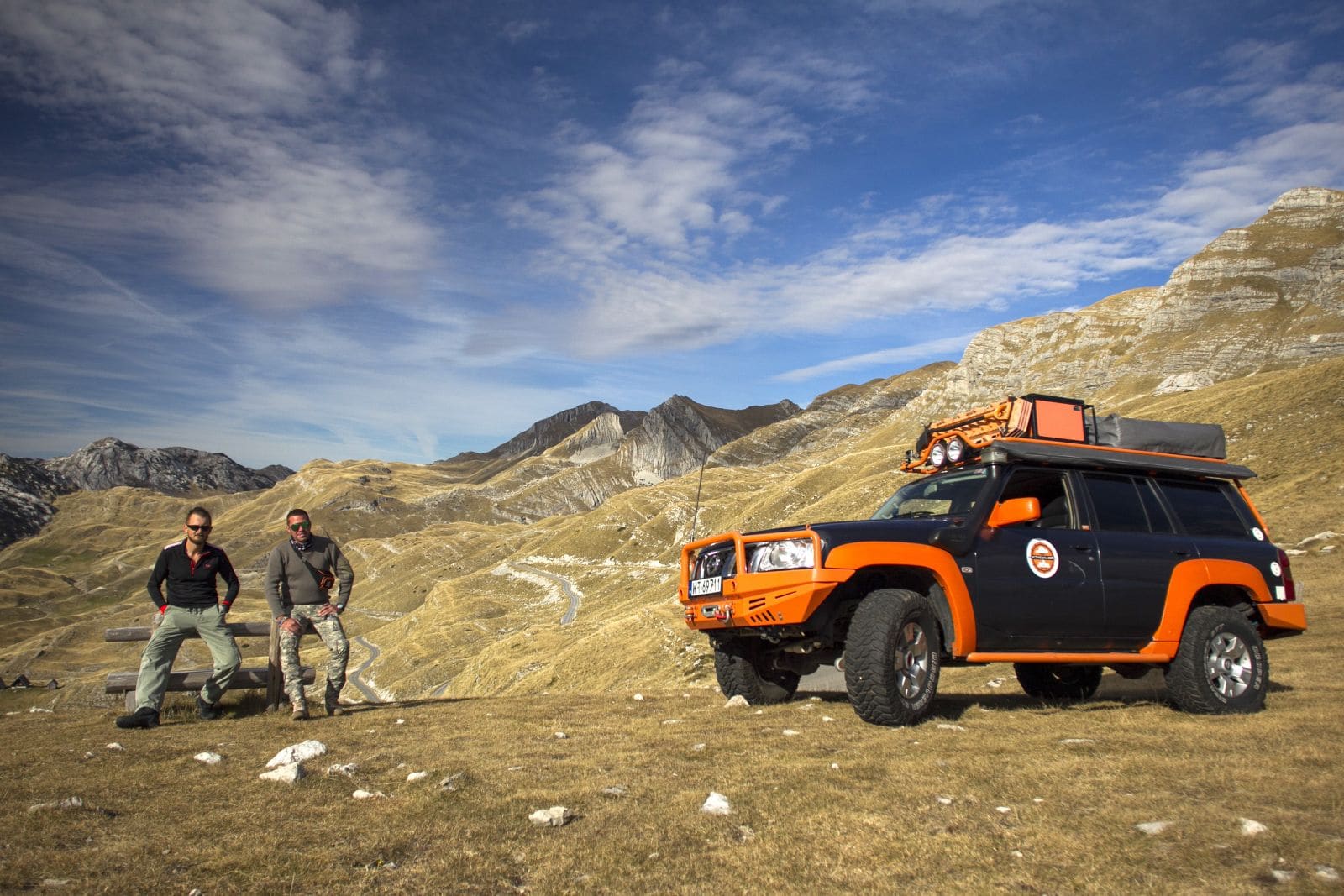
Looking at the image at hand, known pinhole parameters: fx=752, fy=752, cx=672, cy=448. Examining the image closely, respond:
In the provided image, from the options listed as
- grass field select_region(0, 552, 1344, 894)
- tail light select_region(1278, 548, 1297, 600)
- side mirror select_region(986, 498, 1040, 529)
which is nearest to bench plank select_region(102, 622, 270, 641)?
grass field select_region(0, 552, 1344, 894)

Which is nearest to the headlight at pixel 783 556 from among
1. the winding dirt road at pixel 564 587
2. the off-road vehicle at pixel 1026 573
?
the off-road vehicle at pixel 1026 573

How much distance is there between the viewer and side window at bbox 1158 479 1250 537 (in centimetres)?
991

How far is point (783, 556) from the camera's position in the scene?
845 cm

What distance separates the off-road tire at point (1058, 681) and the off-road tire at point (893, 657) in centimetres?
373

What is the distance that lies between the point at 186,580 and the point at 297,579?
4.61 feet

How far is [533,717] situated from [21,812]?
581 cm

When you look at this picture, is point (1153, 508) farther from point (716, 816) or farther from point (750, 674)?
point (716, 816)

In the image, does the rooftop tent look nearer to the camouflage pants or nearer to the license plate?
the license plate

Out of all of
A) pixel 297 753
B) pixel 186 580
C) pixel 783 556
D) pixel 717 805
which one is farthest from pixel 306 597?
pixel 717 805

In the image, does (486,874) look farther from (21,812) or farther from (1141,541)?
(1141,541)

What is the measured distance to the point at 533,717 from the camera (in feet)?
34.7

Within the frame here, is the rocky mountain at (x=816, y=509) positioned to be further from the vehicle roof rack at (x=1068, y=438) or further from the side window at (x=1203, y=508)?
the side window at (x=1203, y=508)

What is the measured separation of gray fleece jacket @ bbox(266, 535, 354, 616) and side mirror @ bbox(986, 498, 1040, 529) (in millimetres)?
8713

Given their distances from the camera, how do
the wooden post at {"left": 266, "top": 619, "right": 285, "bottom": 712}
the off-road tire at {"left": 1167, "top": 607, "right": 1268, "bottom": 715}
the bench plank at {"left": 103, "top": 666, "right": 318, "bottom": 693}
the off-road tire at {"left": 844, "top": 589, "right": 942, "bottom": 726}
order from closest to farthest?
the off-road tire at {"left": 844, "top": 589, "right": 942, "bottom": 726}, the off-road tire at {"left": 1167, "top": 607, "right": 1268, "bottom": 715}, the bench plank at {"left": 103, "top": 666, "right": 318, "bottom": 693}, the wooden post at {"left": 266, "top": 619, "right": 285, "bottom": 712}
